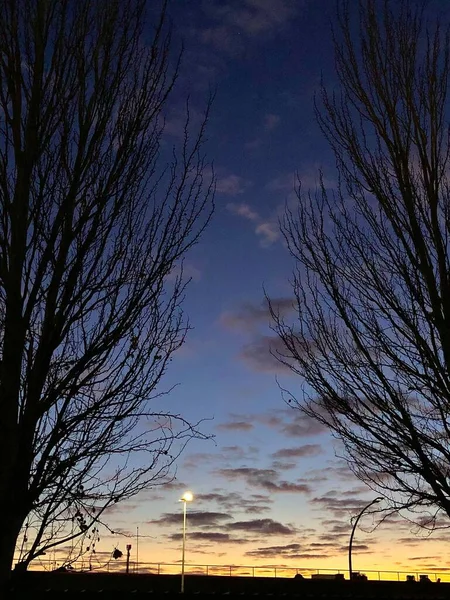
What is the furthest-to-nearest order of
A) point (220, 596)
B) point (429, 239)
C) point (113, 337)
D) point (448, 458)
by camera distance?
point (220, 596) → point (429, 239) → point (448, 458) → point (113, 337)

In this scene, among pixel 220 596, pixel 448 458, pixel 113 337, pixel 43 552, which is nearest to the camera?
pixel 43 552

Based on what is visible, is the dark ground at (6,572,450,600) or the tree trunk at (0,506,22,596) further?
the dark ground at (6,572,450,600)

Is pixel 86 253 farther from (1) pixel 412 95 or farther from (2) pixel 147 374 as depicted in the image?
(1) pixel 412 95

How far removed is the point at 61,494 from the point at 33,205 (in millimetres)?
2501

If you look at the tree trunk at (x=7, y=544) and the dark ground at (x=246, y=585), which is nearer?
the tree trunk at (x=7, y=544)

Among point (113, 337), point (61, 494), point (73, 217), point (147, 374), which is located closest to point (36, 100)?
point (73, 217)

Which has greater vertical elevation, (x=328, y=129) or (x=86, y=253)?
(x=328, y=129)

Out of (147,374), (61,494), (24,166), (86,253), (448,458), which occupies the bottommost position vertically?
(61,494)

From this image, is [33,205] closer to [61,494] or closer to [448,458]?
[61,494]

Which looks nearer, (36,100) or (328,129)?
(36,100)

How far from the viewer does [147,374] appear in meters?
6.02

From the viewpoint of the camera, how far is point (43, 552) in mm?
5496

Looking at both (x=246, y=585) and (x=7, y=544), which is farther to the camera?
(x=246, y=585)

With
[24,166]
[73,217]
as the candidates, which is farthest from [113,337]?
[24,166]
